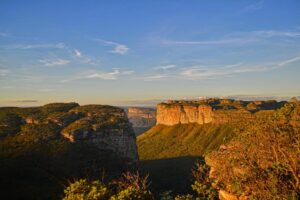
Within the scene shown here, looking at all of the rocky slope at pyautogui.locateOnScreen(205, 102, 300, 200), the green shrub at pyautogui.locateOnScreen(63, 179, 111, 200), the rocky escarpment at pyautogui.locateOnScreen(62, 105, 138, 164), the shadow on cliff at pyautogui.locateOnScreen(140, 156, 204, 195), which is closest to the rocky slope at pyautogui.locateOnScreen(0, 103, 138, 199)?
the rocky escarpment at pyautogui.locateOnScreen(62, 105, 138, 164)

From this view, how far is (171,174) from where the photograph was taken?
15975cm

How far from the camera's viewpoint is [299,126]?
37.0 meters

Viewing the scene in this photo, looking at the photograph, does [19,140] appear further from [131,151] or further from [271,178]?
[271,178]

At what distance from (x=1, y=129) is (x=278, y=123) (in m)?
114

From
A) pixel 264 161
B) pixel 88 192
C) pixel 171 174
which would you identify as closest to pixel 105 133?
pixel 171 174

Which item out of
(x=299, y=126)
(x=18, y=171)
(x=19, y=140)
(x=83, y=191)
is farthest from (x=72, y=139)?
(x=299, y=126)

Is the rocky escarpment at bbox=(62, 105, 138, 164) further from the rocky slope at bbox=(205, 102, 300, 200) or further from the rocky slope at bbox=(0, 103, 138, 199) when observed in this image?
the rocky slope at bbox=(205, 102, 300, 200)

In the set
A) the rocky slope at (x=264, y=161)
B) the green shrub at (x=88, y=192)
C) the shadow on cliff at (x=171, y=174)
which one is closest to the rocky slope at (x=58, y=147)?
the shadow on cliff at (x=171, y=174)

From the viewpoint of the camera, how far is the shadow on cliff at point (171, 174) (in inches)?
5413

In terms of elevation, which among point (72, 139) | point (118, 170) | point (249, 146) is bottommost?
point (118, 170)

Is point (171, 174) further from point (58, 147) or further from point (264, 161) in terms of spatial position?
point (264, 161)

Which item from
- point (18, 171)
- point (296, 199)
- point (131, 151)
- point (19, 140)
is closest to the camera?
point (296, 199)

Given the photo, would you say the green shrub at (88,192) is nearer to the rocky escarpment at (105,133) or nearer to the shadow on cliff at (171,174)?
the shadow on cliff at (171,174)

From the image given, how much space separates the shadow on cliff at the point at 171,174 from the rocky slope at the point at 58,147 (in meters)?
13.1
